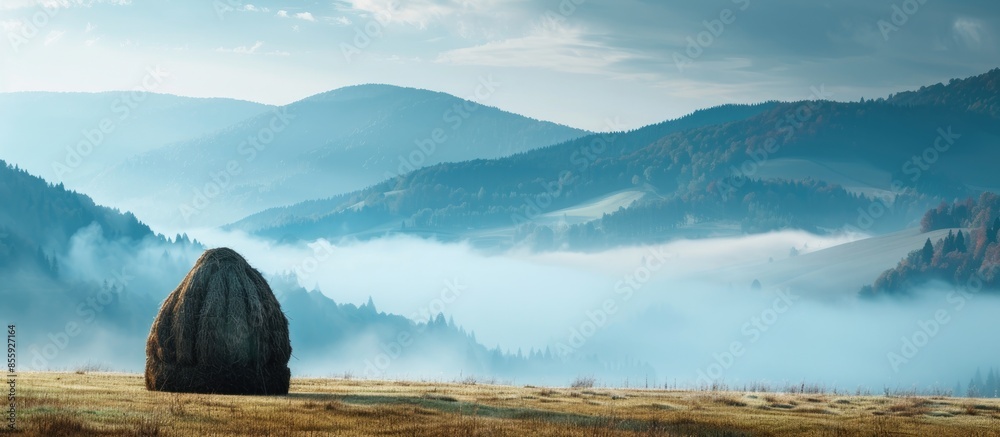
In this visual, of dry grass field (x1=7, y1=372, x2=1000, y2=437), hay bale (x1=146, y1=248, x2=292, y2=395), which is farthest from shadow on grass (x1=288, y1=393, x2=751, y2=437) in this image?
hay bale (x1=146, y1=248, x2=292, y2=395)

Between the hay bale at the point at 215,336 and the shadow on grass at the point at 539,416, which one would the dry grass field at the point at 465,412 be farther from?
the hay bale at the point at 215,336

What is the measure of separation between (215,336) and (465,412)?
9.92 metres

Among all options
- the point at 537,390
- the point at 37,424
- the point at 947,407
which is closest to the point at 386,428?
the point at 37,424

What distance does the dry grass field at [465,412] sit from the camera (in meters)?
31.7

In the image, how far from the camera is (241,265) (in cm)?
4347

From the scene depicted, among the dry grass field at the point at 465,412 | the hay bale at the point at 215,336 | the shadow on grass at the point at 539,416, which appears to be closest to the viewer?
the dry grass field at the point at 465,412

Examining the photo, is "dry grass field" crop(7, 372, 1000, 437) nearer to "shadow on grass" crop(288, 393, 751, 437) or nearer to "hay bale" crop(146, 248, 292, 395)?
"shadow on grass" crop(288, 393, 751, 437)

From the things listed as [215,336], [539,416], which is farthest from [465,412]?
[215,336]

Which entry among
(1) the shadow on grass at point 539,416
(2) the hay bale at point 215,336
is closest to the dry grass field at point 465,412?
(1) the shadow on grass at point 539,416

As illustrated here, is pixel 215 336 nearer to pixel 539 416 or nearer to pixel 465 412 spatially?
pixel 465 412

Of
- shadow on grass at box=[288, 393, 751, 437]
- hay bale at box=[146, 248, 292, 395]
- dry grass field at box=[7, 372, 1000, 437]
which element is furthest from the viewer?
hay bale at box=[146, 248, 292, 395]

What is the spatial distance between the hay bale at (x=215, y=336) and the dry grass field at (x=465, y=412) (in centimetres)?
177

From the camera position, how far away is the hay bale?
138 ft

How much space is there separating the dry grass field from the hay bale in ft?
5.79
